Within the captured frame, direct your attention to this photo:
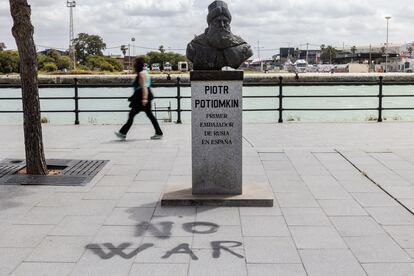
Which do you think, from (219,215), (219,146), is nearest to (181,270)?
(219,215)

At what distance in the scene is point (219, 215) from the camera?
18.9 ft

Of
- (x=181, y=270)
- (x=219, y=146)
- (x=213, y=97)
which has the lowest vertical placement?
(x=181, y=270)

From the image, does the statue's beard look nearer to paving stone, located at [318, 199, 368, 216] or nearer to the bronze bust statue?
the bronze bust statue

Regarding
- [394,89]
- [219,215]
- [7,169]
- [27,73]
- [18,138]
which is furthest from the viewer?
[394,89]

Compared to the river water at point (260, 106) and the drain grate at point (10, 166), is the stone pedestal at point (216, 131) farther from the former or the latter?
the river water at point (260, 106)

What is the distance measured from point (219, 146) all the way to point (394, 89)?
61140 millimetres

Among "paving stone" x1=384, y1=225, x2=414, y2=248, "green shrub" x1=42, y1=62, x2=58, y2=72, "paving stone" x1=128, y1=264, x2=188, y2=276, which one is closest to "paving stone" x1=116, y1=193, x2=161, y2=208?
"paving stone" x1=128, y1=264, x2=188, y2=276

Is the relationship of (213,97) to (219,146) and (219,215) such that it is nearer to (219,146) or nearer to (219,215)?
(219,146)

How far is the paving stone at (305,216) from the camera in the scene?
5516mm

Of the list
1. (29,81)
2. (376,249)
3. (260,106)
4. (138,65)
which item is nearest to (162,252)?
(376,249)

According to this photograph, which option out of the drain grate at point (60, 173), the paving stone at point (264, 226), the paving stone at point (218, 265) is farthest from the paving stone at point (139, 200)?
the paving stone at point (218, 265)

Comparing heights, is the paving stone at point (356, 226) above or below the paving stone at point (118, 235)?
above

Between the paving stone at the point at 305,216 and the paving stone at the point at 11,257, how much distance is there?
248 cm

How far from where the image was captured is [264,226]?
5383mm
